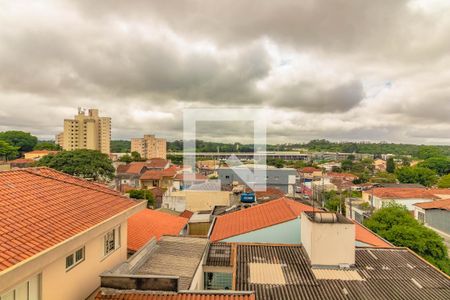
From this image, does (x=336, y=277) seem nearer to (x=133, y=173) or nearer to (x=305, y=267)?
(x=305, y=267)

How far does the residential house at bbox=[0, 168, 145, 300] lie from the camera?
192 inches

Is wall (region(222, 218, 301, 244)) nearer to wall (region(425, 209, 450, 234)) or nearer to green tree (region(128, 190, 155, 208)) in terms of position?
green tree (region(128, 190, 155, 208))

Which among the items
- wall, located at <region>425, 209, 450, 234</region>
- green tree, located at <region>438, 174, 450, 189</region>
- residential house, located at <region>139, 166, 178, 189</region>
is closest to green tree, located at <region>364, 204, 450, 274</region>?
wall, located at <region>425, 209, 450, 234</region>

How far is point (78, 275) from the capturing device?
6699 mm

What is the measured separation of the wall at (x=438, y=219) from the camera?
Answer: 29.0 m

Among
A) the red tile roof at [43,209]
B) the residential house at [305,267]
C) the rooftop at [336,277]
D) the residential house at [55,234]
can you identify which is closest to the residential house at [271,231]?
the residential house at [305,267]

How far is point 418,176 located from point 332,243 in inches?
2406

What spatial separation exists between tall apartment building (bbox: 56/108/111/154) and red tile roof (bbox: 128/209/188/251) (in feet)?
276

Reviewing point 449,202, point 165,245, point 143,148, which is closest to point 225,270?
point 165,245

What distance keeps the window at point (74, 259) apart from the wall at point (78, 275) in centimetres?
8

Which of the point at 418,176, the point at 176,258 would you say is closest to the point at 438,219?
the point at 176,258

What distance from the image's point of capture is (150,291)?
6531 millimetres

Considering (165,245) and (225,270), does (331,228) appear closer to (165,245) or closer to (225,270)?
(225,270)

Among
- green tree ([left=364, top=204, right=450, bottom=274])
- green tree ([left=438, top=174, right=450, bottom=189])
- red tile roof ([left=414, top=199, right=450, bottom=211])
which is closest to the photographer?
green tree ([left=364, top=204, right=450, bottom=274])
